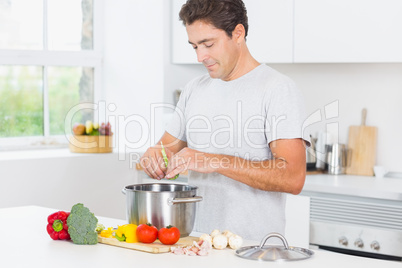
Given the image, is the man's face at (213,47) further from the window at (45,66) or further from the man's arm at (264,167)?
the window at (45,66)

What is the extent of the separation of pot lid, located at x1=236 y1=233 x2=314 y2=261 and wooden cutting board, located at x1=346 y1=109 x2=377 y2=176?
205cm

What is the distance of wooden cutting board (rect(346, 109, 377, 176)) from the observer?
3779 millimetres

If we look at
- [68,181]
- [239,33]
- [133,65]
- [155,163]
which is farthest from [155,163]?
[133,65]

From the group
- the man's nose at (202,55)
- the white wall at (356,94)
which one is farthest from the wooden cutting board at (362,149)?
the man's nose at (202,55)

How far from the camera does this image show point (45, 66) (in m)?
4.23

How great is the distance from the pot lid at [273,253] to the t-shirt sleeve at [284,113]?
18.6 inches

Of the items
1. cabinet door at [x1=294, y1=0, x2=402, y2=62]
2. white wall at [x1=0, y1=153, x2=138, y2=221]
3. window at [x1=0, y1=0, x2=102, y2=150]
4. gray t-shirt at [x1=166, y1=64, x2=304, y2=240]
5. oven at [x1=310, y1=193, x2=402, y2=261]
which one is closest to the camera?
gray t-shirt at [x1=166, y1=64, x2=304, y2=240]

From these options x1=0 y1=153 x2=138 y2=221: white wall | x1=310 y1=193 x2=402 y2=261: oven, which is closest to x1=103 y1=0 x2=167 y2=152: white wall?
x1=0 y1=153 x2=138 y2=221: white wall

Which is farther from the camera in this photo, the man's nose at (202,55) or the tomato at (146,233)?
the man's nose at (202,55)

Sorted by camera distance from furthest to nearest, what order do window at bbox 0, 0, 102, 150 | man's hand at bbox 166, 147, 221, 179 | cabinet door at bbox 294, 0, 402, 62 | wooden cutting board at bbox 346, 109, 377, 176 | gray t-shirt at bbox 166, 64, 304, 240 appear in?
window at bbox 0, 0, 102, 150
wooden cutting board at bbox 346, 109, 377, 176
cabinet door at bbox 294, 0, 402, 62
gray t-shirt at bbox 166, 64, 304, 240
man's hand at bbox 166, 147, 221, 179

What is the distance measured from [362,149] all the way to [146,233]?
2196mm

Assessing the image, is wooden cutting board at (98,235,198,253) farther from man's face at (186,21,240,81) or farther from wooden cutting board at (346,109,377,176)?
wooden cutting board at (346,109,377,176)

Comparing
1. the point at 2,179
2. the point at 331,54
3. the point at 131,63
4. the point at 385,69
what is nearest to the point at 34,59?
Result: the point at 131,63

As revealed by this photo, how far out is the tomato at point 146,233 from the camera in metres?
1.93
